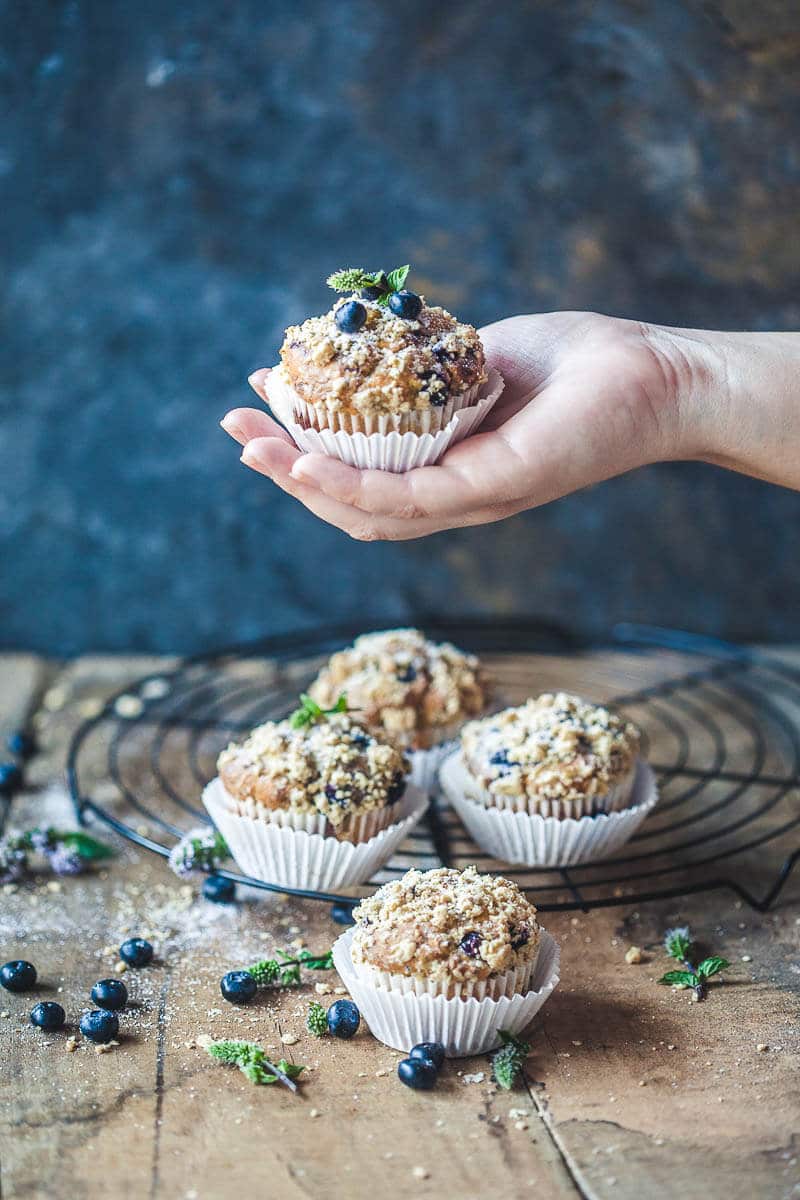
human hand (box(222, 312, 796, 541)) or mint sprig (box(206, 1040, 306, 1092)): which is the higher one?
human hand (box(222, 312, 796, 541))

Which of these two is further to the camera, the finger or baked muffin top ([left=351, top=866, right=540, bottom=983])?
the finger

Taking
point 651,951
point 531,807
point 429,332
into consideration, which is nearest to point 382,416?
point 429,332

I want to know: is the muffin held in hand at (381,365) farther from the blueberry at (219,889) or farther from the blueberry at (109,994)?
the blueberry at (109,994)

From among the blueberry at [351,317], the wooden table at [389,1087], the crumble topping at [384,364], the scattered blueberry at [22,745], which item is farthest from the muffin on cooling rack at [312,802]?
the scattered blueberry at [22,745]

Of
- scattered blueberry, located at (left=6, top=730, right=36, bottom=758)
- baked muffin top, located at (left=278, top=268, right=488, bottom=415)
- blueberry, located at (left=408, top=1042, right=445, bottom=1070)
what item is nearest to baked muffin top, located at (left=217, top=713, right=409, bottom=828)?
blueberry, located at (left=408, top=1042, right=445, bottom=1070)

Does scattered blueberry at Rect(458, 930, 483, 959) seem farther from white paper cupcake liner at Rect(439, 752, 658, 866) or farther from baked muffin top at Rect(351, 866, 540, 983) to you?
white paper cupcake liner at Rect(439, 752, 658, 866)

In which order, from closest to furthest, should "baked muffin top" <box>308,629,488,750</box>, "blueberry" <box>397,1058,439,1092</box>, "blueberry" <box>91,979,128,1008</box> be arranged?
1. "blueberry" <box>397,1058,439,1092</box>
2. "blueberry" <box>91,979,128,1008</box>
3. "baked muffin top" <box>308,629,488,750</box>

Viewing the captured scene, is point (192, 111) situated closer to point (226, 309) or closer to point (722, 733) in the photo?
point (226, 309)

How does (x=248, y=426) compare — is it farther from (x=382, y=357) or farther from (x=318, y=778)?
(x=318, y=778)
